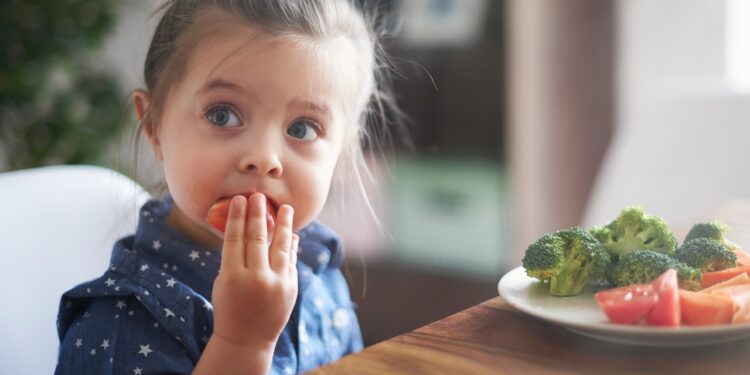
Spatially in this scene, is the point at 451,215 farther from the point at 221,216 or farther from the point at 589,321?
the point at 589,321

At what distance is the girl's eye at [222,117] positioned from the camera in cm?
102

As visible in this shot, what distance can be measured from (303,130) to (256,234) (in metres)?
0.22

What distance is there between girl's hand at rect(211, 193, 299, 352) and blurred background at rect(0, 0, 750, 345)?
1504mm

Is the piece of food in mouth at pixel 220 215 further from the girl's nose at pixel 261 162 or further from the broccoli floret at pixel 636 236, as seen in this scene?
the broccoli floret at pixel 636 236

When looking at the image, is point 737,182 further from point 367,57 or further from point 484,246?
point 484,246

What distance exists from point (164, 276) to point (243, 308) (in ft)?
0.69

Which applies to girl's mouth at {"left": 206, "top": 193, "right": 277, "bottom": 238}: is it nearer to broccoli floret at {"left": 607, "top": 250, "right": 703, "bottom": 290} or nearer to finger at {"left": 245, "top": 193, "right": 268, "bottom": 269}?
finger at {"left": 245, "top": 193, "right": 268, "bottom": 269}

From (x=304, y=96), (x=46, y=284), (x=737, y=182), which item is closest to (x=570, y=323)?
(x=304, y=96)

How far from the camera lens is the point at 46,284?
1.19m

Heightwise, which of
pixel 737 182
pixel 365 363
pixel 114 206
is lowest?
pixel 365 363

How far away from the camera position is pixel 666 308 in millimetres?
697

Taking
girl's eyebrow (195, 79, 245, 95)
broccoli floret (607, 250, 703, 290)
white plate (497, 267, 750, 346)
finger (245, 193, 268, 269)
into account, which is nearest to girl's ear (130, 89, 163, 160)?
girl's eyebrow (195, 79, 245, 95)

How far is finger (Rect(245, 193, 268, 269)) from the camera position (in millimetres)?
863

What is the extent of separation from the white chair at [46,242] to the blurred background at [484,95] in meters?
1.05
